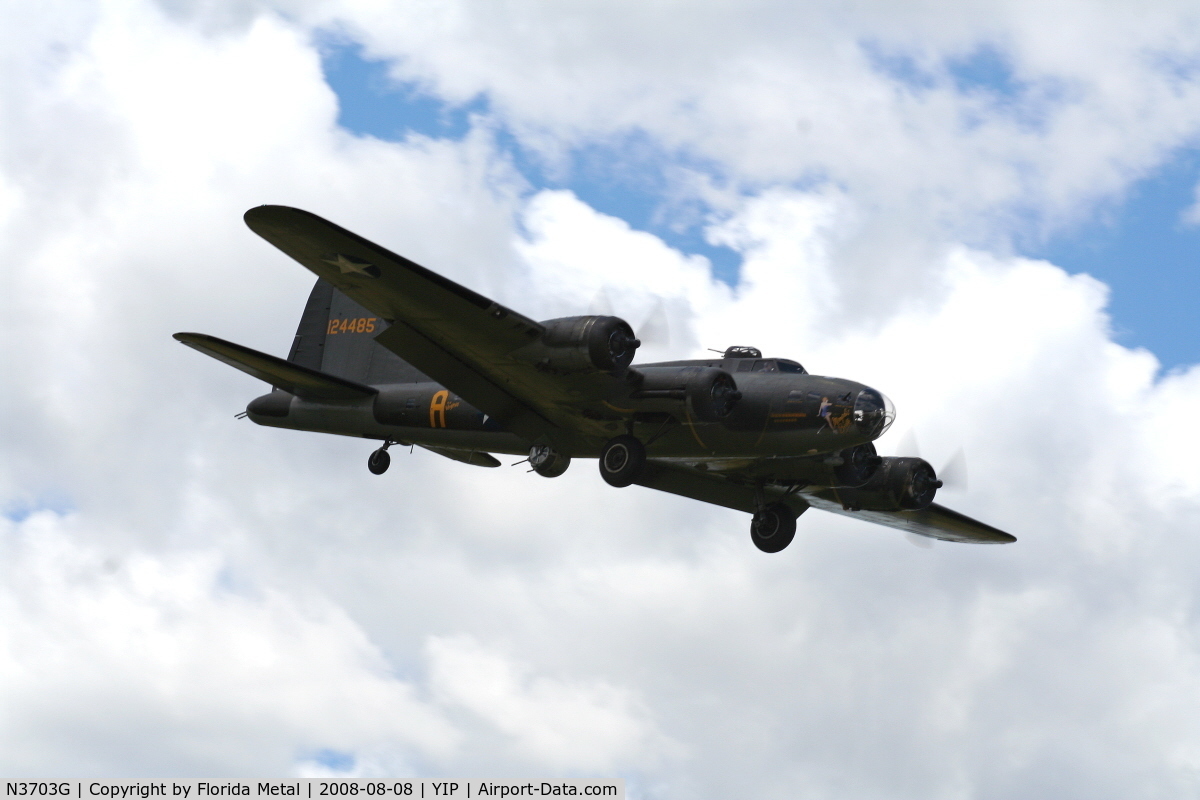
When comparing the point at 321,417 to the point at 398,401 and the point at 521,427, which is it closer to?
the point at 398,401

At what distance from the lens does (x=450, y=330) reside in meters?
24.3

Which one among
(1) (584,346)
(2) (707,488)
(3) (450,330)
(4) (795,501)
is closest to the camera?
(1) (584,346)

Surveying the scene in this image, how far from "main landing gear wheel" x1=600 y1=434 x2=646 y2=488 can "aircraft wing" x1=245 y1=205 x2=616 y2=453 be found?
765 millimetres

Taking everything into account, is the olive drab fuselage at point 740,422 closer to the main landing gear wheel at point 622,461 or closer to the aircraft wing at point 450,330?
the main landing gear wheel at point 622,461

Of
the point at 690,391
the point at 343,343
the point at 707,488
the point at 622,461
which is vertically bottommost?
the point at 622,461

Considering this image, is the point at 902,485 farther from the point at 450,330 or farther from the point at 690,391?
the point at 450,330

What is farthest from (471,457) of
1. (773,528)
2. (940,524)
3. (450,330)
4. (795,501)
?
(940,524)

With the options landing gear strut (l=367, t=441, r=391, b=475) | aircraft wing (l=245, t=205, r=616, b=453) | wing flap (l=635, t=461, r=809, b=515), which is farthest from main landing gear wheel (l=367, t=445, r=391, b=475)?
wing flap (l=635, t=461, r=809, b=515)

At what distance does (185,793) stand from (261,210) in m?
9.61

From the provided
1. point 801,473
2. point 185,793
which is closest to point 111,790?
point 185,793

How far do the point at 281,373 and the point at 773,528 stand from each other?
11399mm

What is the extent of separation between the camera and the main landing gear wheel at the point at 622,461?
24484 mm

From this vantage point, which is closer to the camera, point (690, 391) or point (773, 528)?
point (690, 391)

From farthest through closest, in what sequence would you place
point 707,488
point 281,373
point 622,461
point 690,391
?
point 707,488, point 281,373, point 622,461, point 690,391
